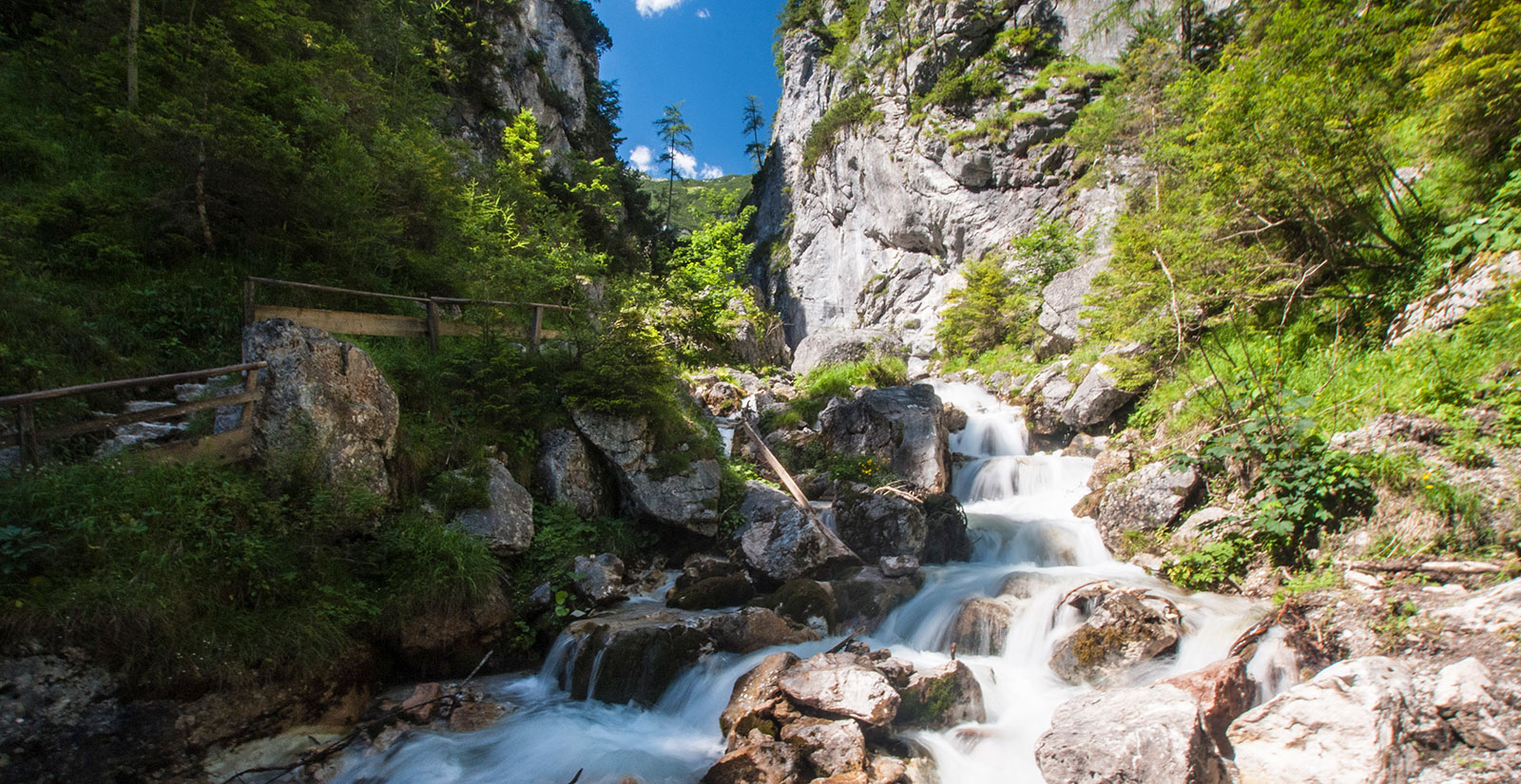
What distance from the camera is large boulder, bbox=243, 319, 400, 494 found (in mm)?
5832

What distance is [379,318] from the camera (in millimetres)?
8320

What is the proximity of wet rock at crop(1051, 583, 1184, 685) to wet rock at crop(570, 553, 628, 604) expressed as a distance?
17.3 feet

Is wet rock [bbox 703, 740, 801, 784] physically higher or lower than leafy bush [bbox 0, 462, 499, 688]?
lower

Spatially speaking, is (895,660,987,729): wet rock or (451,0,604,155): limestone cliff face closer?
(895,660,987,729): wet rock

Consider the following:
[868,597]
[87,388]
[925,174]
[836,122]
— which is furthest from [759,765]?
[836,122]

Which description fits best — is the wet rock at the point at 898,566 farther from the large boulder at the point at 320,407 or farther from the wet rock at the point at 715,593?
the large boulder at the point at 320,407

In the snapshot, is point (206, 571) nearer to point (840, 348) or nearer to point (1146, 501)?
point (1146, 501)

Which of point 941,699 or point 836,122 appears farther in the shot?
point 836,122

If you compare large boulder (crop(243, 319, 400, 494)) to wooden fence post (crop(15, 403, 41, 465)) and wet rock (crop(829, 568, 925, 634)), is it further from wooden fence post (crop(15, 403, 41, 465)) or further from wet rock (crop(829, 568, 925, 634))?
wet rock (crop(829, 568, 925, 634))

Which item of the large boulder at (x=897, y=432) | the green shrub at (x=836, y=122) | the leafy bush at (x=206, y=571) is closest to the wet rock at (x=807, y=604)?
the leafy bush at (x=206, y=571)

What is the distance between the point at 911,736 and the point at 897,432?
298 inches

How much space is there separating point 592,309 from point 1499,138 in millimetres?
11708

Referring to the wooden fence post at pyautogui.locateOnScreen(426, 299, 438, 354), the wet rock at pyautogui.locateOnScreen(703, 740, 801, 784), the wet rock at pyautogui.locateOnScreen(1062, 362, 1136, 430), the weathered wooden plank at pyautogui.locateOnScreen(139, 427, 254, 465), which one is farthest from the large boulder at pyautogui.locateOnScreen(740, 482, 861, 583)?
the wet rock at pyautogui.locateOnScreen(1062, 362, 1136, 430)

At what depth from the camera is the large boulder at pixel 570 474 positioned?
8.24 metres
